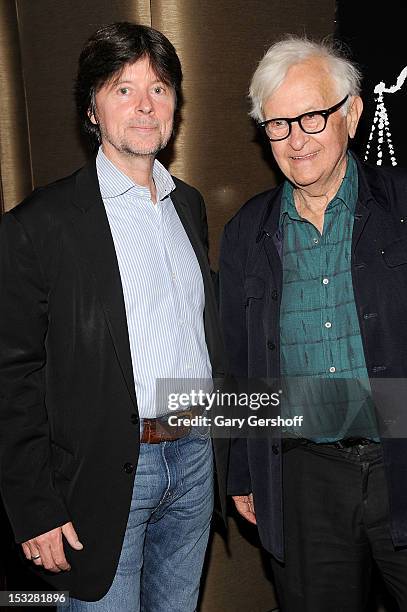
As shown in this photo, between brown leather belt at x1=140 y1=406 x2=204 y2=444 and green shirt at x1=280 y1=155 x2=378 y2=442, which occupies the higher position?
green shirt at x1=280 y1=155 x2=378 y2=442

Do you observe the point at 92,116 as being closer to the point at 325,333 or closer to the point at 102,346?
the point at 102,346

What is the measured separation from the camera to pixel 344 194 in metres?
2.14

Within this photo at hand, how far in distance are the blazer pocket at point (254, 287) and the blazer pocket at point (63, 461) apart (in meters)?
0.70

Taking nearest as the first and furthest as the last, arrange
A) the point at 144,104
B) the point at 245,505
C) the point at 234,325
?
the point at 144,104 < the point at 234,325 < the point at 245,505

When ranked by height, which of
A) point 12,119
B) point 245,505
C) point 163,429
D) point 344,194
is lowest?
point 245,505

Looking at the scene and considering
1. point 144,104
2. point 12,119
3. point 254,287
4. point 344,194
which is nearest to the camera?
point 144,104

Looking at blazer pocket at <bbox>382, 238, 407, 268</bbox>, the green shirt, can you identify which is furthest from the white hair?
blazer pocket at <bbox>382, 238, 407, 268</bbox>

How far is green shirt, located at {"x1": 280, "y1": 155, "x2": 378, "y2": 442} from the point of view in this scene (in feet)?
6.81

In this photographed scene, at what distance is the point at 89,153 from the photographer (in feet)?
9.30

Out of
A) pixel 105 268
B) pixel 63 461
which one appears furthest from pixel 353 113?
pixel 63 461

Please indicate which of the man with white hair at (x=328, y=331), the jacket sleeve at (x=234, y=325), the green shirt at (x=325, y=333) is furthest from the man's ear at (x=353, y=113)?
the jacket sleeve at (x=234, y=325)

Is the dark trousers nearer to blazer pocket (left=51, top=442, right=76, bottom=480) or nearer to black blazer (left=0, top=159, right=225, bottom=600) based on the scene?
black blazer (left=0, top=159, right=225, bottom=600)

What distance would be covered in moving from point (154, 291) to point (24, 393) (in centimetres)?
43

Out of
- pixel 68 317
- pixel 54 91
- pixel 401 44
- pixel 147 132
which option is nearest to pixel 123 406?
pixel 68 317
